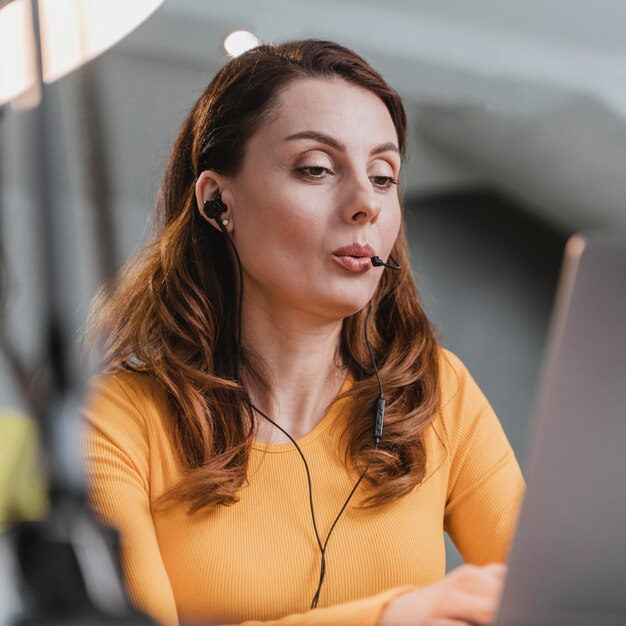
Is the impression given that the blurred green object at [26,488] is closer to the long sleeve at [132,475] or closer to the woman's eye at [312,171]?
the long sleeve at [132,475]

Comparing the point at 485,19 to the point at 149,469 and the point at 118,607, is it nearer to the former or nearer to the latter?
the point at 149,469

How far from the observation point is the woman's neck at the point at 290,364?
1.21 metres

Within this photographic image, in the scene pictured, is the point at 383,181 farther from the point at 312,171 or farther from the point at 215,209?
the point at 215,209

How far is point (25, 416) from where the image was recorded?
0.71 meters

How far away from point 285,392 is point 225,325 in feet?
0.44

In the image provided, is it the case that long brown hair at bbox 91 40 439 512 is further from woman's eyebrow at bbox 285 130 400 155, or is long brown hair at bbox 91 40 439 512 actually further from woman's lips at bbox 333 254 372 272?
woman's lips at bbox 333 254 372 272

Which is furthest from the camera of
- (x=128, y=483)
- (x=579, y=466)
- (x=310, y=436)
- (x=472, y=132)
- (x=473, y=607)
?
(x=472, y=132)

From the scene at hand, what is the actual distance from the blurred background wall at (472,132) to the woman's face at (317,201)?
0.68 metres

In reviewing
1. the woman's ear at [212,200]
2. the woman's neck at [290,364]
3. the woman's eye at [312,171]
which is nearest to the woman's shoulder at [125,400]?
the woman's neck at [290,364]

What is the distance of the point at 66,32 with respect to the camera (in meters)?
1.16

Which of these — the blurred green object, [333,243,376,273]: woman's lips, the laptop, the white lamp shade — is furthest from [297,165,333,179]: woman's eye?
the laptop

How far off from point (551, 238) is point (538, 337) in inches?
14.1

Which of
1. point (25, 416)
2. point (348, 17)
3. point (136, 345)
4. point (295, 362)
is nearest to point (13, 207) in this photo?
point (348, 17)

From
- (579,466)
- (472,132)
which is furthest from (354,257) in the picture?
(472,132)
